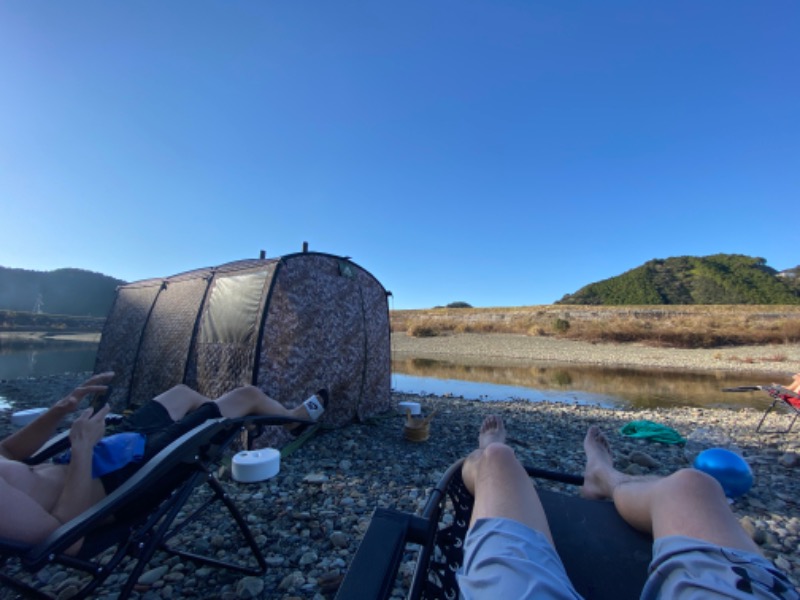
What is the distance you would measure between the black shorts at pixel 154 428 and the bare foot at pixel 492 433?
1940mm

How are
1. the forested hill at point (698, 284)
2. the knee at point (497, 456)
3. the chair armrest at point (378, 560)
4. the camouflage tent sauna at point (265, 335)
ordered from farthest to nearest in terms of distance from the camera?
the forested hill at point (698, 284) → the camouflage tent sauna at point (265, 335) → the knee at point (497, 456) → the chair armrest at point (378, 560)

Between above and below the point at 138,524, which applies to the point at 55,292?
above

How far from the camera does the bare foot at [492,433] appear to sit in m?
2.53

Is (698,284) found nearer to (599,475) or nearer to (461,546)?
(599,475)

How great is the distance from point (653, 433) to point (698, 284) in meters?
81.3

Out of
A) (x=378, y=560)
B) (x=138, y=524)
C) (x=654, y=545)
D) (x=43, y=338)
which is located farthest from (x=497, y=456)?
(x=43, y=338)

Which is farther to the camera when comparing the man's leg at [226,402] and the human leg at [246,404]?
the human leg at [246,404]

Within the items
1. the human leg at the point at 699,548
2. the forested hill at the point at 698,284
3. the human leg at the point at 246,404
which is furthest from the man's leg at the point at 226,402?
the forested hill at the point at 698,284

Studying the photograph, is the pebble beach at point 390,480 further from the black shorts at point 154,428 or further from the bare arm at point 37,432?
the bare arm at point 37,432

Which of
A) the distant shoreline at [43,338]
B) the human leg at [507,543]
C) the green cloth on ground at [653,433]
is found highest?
the human leg at [507,543]

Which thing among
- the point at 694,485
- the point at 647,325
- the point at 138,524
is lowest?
the point at 138,524

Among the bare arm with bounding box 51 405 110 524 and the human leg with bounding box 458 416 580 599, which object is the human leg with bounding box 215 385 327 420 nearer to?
the bare arm with bounding box 51 405 110 524

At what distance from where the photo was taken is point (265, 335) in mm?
4645

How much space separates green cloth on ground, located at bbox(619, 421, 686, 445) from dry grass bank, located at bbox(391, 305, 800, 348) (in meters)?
27.9
